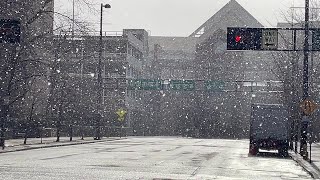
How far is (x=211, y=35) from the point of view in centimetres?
9888

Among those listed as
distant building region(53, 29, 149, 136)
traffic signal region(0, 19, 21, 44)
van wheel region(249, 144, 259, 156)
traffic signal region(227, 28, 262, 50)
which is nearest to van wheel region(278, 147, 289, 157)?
van wheel region(249, 144, 259, 156)

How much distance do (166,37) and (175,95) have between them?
4149cm

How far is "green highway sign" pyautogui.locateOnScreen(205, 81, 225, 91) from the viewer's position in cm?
7138

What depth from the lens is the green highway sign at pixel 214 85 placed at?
7138 cm

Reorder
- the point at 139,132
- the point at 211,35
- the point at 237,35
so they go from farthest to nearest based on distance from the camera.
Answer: the point at 211,35 → the point at 139,132 → the point at 237,35

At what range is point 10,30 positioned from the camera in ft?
90.1

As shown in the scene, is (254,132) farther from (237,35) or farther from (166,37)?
(166,37)

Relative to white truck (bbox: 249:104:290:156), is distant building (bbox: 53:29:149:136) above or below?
above

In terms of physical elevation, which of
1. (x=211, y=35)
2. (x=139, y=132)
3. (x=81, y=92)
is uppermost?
(x=211, y=35)

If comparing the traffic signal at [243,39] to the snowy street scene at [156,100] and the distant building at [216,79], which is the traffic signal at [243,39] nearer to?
the snowy street scene at [156,100]

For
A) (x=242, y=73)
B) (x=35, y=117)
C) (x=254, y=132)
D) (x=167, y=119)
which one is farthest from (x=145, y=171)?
(x=242, y=73)

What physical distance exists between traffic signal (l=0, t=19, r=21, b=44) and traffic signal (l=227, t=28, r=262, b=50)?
32.9 ft

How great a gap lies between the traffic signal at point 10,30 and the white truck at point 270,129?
45.6 ft

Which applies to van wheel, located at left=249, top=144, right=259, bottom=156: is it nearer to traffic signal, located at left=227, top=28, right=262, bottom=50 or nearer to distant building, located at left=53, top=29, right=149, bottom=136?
traffic signal, located at left=227, top=28, right=262, bottom=50
